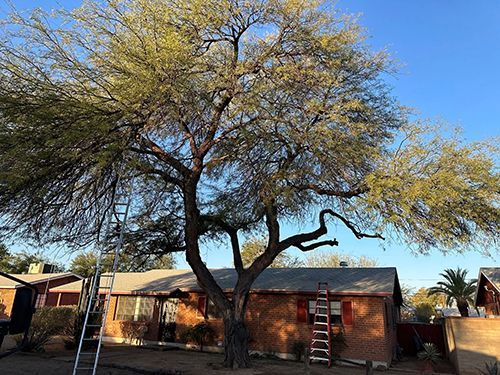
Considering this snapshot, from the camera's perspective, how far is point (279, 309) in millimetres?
18688

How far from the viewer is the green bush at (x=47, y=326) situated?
16047mm

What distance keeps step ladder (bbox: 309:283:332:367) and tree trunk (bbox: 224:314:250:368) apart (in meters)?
4.01

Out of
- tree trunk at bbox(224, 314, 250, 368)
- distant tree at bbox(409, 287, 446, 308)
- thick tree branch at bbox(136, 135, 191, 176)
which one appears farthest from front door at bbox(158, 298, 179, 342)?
distant tree at bbox(409, 287, 446, 308)

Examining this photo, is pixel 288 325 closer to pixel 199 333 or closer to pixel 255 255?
pixel 199 333

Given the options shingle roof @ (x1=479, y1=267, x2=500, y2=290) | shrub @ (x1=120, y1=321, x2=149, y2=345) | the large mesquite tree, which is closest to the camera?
the large mesquite tree

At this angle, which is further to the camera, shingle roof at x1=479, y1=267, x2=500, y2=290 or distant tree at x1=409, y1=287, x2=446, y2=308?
distant tree at x1=409, y1=287, x2=446, y2=308

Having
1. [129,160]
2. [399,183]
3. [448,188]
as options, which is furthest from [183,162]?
[448,188]

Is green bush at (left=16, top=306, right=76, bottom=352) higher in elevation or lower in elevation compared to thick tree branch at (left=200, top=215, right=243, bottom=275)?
lower

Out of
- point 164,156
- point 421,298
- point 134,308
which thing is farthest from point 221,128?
point 421,298

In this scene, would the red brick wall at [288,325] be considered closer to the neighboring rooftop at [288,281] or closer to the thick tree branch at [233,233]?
the neighboring rooftop at [288,281]

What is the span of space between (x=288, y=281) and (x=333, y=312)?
339cm

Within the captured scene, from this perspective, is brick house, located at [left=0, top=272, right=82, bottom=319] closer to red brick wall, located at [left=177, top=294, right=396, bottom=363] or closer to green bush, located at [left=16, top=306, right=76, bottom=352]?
green bush, located at [left=16, top=306, right=76, bottom=352]

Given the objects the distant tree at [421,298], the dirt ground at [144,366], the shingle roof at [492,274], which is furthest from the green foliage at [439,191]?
the distant tree at [421,298]

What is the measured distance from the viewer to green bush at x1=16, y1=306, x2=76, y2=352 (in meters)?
16.0
